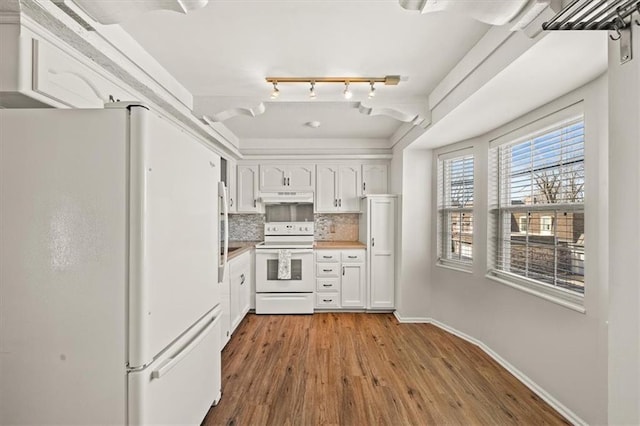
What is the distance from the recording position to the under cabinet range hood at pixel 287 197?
159 inches

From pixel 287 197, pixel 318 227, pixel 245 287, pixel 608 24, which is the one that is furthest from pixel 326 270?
pixel 608 24

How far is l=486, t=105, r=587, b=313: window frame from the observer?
1.88m

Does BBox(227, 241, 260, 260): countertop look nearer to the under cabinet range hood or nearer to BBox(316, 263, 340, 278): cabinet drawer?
the under cabinet range hood

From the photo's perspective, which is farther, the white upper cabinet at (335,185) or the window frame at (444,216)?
the white upper cabinet at (335,185)

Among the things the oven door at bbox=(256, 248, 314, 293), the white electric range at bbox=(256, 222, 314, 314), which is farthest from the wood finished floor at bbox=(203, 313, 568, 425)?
the oven door at bbox=(256, 248, 314, 293)

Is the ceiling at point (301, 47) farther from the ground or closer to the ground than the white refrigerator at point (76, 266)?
farther from the ground

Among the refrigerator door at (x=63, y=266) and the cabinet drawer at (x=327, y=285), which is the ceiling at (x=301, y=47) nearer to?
the refrigerator door at (x=63, y=266)

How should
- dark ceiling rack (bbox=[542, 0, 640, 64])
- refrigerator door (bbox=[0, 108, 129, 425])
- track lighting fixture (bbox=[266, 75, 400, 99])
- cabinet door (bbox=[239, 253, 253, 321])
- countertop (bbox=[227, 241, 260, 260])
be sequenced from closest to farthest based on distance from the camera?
dark ceiling rack (bbox=[542, 0, 640, 64]) → refrigerator door (bbox=[0, 108, 129, 425]) → track lighting fixture (bbox=[266, 75, 400, 99]) → countertop (bbox=[227, 241, 260, 260]) → cabinet door (bbox=[239, 253, 253, 321])

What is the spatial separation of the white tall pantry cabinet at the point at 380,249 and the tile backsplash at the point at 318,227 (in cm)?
68

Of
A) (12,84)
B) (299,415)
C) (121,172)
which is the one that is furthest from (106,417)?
(12,84)

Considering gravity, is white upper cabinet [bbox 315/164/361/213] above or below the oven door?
above

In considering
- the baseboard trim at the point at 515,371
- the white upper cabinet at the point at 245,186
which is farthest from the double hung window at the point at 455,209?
the white upper cabinet at the point at 245,186

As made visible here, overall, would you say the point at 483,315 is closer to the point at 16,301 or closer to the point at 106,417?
the point at 106,417

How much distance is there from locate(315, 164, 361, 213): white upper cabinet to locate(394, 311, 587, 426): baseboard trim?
5.62 ft
